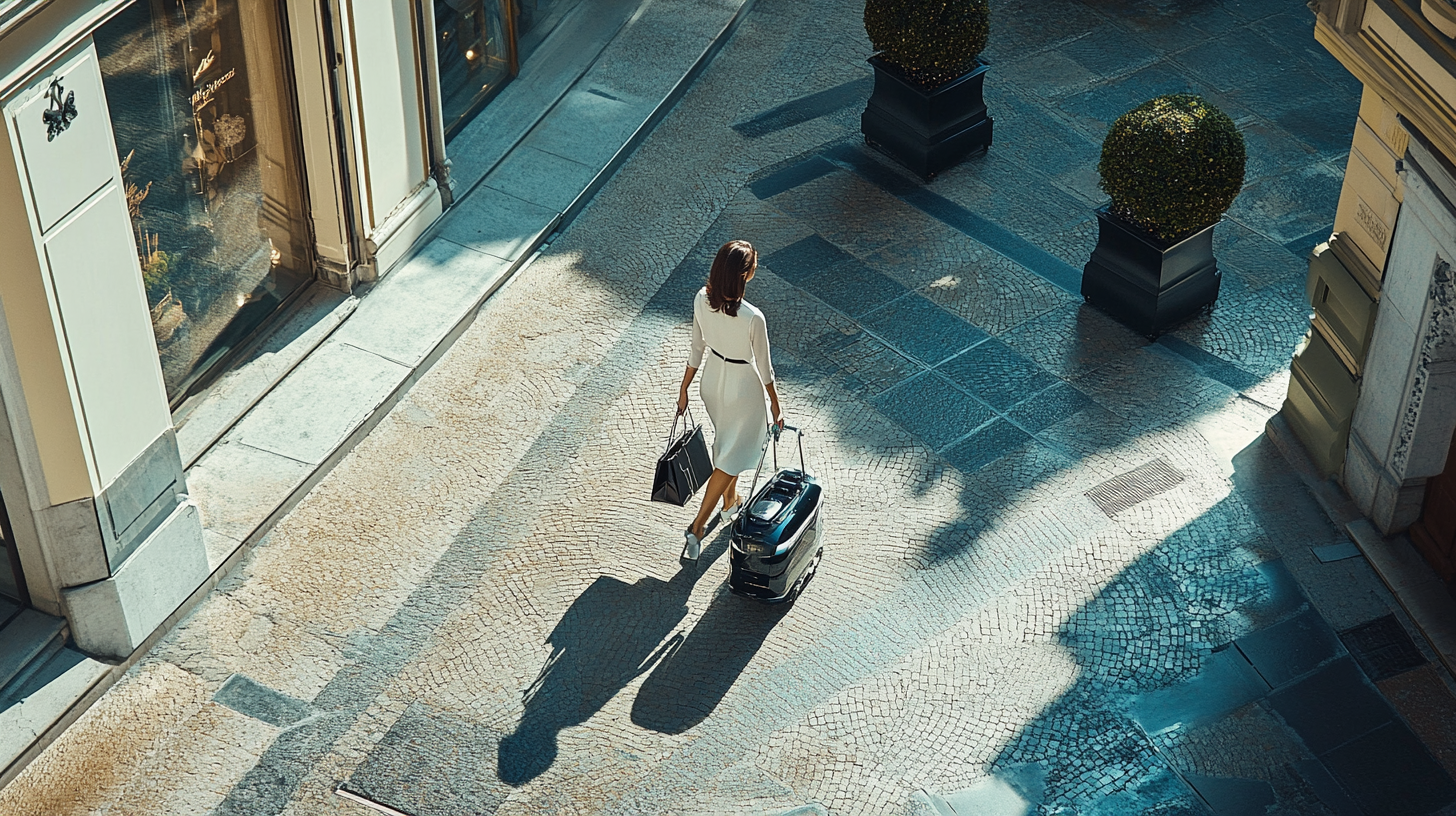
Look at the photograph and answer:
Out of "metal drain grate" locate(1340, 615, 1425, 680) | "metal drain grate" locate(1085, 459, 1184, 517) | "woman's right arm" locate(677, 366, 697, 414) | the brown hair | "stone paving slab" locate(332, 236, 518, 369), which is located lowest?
"metal drain grate" locate(1340, 615, 1425, 680)

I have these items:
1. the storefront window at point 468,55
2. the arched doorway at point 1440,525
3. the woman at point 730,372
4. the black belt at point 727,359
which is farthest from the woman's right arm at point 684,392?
the storefront window at point 468,55

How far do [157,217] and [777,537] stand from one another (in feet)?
16.4

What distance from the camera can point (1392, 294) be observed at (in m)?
10.6

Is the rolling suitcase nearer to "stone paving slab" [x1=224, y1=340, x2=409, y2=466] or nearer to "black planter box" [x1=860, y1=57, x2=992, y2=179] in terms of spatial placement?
"stone paving slab" [x1=224, y1=340, x2=409, y2=466]

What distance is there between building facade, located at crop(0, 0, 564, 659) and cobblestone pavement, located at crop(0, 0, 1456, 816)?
98cm

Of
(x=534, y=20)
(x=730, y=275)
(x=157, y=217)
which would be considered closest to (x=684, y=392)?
(x=730, y=275)

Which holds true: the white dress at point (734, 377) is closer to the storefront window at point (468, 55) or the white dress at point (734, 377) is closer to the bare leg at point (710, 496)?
the bare leg at point (710, 496)

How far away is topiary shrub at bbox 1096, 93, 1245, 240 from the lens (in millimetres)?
12094

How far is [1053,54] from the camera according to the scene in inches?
659

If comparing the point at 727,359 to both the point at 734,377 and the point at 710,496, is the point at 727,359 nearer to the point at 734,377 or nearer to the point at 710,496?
the point at 734,377

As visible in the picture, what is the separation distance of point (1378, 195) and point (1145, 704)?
3.75 metres

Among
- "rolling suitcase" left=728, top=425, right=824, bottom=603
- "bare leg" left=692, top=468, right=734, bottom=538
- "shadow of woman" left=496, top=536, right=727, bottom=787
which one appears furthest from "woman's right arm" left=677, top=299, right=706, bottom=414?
"shadow of woman" left=496, top=536, right=727, bottom=787

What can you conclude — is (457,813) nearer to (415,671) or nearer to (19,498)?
(415,671)

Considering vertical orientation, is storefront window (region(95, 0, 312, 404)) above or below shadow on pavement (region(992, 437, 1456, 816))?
above
